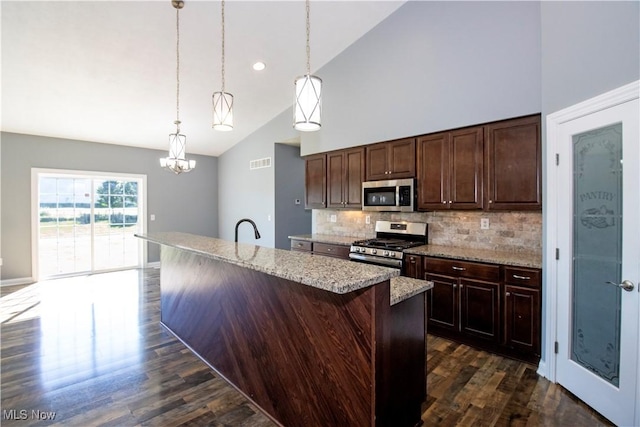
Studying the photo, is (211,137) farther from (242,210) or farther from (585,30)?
(585,30)

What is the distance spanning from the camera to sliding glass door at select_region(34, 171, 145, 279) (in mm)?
5609

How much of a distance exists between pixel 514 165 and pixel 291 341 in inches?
102

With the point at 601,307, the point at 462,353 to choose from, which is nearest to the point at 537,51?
the point at 601,307

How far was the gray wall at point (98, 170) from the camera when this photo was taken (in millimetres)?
5203

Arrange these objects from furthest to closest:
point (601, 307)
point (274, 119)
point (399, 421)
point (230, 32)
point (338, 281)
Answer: point (274, 119) < point (230, 32) < point (601, 307) < point (399, 421) < point (338, 281)

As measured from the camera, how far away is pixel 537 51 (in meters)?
2.72

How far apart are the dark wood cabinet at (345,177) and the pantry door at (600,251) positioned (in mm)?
2336

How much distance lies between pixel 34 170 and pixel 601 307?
307 inches

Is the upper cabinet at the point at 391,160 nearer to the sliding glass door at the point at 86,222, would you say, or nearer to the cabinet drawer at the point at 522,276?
the cabinet drawer at the point at 522,276

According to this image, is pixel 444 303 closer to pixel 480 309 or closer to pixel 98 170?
pixel 480 309

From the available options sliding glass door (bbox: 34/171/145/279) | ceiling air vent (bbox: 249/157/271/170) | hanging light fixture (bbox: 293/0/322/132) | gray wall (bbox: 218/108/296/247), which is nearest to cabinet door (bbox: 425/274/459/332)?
hanging light fixture (bbox: 293/0/322/132)

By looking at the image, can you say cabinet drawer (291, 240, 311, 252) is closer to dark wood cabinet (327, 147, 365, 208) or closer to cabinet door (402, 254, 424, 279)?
dark wood cabinet (327, 147, 365, 208)

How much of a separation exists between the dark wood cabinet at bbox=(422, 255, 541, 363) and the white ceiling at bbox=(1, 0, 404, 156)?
320cm

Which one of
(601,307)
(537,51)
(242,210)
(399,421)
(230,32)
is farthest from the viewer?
(242,210)
